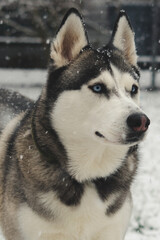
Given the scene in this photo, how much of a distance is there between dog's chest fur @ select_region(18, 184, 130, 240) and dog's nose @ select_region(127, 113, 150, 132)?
2.00 feet

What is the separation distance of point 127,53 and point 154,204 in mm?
2272

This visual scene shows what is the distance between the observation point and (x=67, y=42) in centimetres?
311

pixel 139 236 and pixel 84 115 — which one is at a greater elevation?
pixel 84 115

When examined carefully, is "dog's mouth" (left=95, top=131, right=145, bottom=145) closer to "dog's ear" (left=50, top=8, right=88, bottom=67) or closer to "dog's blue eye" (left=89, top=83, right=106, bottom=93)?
"dog's blue eye" (left=89, top=83, right=106, bottom=93)

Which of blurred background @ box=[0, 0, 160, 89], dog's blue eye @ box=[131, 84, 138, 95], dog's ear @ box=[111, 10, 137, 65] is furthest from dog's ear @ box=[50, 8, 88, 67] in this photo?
blurred background @ box=[0, 0, 160, 89]

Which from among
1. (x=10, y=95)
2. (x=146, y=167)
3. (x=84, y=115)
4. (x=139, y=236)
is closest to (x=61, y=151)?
(x=84, y=115)

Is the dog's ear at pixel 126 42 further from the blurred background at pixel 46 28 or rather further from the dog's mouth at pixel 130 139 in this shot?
the blurred background at pixel 46 28

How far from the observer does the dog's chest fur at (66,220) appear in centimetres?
291

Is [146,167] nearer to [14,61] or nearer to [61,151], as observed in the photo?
[61,151]

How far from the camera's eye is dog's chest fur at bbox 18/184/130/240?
2.91 m

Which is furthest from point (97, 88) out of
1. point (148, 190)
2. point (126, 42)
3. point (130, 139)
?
point (148, 190)

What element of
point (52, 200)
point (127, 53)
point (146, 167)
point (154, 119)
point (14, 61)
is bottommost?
point (14, 61)

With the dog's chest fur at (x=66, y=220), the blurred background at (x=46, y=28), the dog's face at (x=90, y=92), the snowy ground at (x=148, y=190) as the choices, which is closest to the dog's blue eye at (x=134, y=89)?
the dog's face at (x=90, y=92)

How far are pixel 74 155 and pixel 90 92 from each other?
0.42 metres
